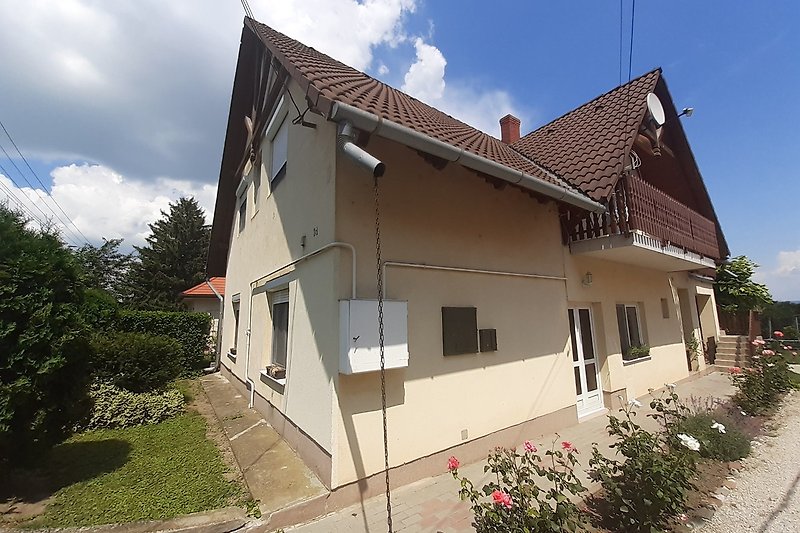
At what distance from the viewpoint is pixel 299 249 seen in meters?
5.55

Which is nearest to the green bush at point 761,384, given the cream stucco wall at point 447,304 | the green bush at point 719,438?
the green bush at point 719,438

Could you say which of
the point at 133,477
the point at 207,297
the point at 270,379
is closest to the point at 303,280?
the point at 270,379

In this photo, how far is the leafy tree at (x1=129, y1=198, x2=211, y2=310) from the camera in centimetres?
3222

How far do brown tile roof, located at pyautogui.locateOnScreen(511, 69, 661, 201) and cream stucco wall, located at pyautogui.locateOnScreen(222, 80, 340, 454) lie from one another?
4636mm

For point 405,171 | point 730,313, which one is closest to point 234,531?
point 405,171

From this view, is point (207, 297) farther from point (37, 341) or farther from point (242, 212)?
point (37, 341)

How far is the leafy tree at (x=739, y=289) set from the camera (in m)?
14.7

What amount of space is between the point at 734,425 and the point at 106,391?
39.0ft

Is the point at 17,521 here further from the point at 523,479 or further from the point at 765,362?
the point at 765,362

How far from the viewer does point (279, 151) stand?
7465mm

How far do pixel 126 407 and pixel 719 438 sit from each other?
10314 mm

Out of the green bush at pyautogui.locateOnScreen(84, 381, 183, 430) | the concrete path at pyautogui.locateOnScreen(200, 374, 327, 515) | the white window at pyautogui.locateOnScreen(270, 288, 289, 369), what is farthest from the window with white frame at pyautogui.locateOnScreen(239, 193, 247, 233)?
the concrete path at pyautogui.locateOnScreen(200, 374, 327, 515)

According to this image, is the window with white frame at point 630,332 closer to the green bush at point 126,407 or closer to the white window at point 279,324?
the white window at point 279,324

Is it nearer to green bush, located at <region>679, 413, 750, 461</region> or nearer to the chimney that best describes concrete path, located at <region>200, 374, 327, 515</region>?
green bush, located at <region>679, 413, 750, 461</region>
